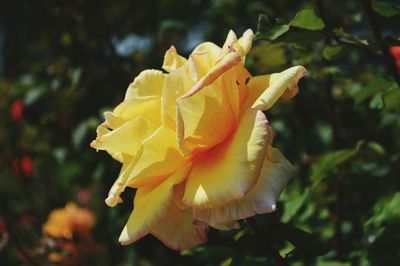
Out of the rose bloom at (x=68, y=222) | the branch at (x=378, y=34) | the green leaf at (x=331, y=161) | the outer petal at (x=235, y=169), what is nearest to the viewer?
the outer petal at (x=235, y=169)

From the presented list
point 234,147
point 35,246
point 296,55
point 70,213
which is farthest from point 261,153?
point 70,213

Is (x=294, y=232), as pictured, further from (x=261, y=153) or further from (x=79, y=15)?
(x=79, y=15)

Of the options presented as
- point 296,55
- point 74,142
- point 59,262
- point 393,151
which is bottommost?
point 393,151

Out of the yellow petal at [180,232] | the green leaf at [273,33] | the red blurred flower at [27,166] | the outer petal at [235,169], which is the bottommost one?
the red blurred flower at [27,166]

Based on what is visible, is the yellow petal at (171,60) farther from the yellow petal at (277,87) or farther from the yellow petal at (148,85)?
the yellow petal at (277,87)

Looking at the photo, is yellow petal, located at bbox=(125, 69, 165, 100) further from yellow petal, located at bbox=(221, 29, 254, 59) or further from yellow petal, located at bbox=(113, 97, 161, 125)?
yellow petal, located at bbox=(221, 29, 254, 59)

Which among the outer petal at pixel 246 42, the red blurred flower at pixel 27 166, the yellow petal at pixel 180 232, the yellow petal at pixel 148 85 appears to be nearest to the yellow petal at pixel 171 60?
the yellow petal at pixel 148 85

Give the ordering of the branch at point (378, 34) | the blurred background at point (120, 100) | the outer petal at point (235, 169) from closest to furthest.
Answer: the outer petal at point (235, 169) → the branch at point (378, 34) → the blurred background at point (120, 100)
